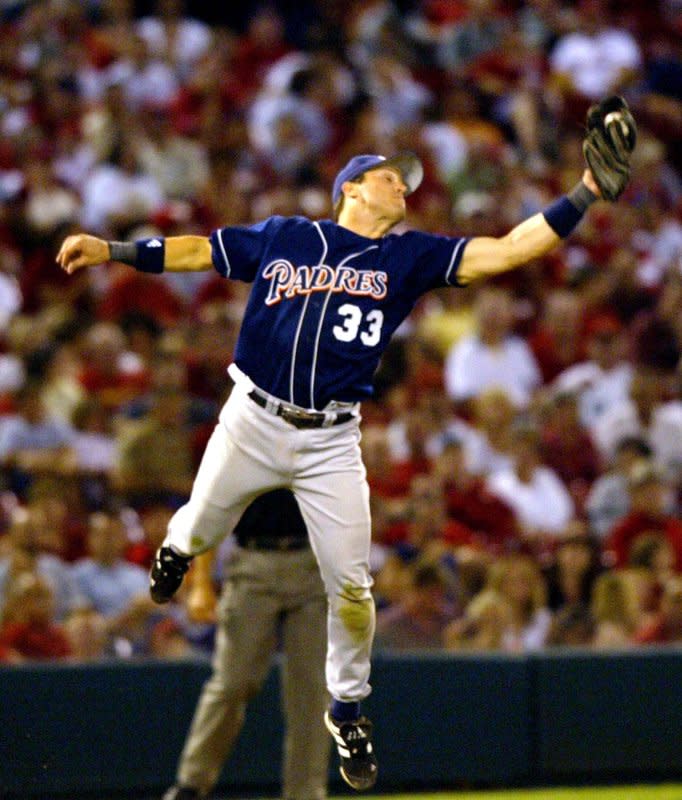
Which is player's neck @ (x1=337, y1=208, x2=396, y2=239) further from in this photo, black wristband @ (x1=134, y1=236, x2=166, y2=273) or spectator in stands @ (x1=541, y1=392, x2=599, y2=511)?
spectator in stands @ (x1=541, y1=392, x2=599, y2=511)

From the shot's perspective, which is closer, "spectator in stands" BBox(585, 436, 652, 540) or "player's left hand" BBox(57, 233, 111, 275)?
"player's left hand" BBox(57, 233, 111, 275)

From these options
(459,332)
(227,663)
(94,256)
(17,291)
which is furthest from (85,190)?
(94,256)

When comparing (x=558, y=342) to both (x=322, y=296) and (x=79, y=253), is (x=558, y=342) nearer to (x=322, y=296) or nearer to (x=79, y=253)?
(x=322, y=296)

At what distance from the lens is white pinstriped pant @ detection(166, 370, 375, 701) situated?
566 cm

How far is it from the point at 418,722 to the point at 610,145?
3.91m

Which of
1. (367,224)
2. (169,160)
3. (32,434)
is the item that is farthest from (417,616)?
(169,160)

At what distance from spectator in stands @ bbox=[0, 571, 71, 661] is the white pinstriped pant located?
→ 2414mm

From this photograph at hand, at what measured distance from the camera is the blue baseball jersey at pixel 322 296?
18.4ft

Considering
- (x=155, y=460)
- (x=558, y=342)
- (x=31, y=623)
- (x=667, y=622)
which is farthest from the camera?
(x=558, y=342)

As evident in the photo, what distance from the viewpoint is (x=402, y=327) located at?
11023mm

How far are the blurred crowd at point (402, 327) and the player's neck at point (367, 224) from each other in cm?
291

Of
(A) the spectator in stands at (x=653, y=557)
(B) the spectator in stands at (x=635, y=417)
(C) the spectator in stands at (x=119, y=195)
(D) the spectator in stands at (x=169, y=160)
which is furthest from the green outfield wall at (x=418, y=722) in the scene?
(D) the spectator in stands at (x=169, y=160)

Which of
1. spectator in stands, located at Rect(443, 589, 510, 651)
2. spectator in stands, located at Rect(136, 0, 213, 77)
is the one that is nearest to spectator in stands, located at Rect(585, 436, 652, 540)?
spectator in stands, located at Rect(443, 589, 510, 651)

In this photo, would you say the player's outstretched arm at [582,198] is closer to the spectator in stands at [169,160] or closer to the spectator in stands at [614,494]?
the spectator in stands at [614,494]
